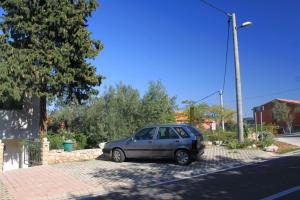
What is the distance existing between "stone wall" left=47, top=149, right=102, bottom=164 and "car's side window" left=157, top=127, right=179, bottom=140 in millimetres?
3887

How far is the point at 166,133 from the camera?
1616cm

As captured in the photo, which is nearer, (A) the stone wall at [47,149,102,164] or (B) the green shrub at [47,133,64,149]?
(A) the stone wall at [47,149,102,164]

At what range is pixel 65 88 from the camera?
21719 mm

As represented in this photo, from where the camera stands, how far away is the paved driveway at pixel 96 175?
37.3ft

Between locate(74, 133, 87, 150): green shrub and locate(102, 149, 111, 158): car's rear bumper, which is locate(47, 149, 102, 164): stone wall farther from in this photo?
locate(74, 133, 87, 150): green shrub

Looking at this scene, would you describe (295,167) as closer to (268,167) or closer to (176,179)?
(268,167)

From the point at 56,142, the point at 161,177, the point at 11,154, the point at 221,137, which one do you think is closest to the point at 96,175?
the point at 161,177

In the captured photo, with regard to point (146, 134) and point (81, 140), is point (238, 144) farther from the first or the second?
point (81, 140)

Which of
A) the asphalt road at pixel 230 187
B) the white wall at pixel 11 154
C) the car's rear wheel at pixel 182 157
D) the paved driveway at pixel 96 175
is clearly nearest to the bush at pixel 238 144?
the paved driveway at pixel 96 175

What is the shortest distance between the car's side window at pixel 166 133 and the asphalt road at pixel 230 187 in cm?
316

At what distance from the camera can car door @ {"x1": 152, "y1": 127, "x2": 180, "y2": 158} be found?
15.8 metres

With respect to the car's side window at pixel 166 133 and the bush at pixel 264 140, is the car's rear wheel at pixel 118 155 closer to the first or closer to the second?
the car's side window at pixel 166 133

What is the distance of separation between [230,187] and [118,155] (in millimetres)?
7507

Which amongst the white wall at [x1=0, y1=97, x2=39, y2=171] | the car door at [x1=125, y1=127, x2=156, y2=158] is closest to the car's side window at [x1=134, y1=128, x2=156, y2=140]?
the car door at [x1=125, y1=127, x2=156, y2=158]
